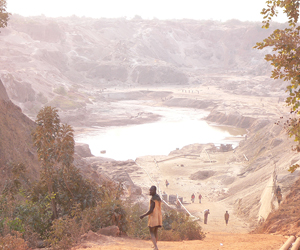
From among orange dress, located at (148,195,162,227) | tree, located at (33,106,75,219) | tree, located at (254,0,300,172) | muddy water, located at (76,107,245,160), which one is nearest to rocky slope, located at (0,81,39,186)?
tree, located at (33,106,75,219)

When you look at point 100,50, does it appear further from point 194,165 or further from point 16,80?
point 194,165

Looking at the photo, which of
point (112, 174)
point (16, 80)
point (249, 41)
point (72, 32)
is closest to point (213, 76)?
point (249, 41)

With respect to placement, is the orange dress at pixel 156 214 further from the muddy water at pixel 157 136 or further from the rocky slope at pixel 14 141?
the muddy water at pixel 157 136

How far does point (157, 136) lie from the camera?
4550 centimetres

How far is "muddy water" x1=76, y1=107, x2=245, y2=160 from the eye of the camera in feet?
126

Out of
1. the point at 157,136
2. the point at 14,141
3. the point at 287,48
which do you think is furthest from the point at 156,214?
the point at 157,136

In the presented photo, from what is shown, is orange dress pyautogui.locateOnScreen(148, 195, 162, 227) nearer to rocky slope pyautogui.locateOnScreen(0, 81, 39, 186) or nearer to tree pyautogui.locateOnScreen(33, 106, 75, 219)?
tree pyautogui.locateOnScreen(33, 106, 75, 219)

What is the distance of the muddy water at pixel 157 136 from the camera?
38375 mm

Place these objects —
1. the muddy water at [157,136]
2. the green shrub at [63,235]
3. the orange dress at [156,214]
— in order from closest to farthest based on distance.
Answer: the orange dress at [156,214] < the green shrub at [63,235] < the muddy water at [157,136]

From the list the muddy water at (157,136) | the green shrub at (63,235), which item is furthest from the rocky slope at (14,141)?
the muddy water at (157,136)

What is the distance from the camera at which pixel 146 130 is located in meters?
48.4

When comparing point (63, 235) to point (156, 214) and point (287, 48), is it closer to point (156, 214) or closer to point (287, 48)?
point (156, 214)

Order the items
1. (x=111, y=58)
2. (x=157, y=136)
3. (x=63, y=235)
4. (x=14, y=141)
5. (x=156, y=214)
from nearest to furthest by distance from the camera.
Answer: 1. (x=156, y=214)
2. (x=63, y=235)
3. (x=14, y=141)
4. (x=157, y=136)
5. (x=111, y=58)

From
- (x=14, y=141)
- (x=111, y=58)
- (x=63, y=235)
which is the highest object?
(x=111, y=58)
